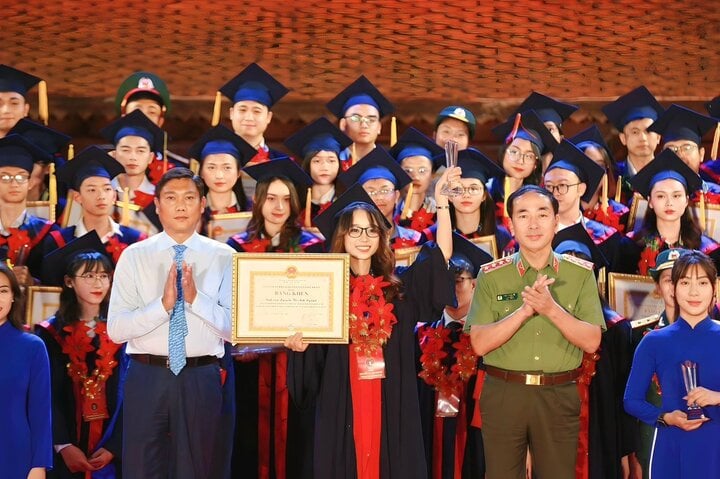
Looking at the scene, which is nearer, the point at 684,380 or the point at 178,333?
the point at 684,380

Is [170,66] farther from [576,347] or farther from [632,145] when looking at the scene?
[576,347]

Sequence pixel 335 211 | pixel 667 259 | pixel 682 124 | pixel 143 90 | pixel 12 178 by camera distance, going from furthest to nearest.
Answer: pixel 143 90 < pixel 682 124 < pixel 12 178 < pixel 335 211 < pixel 667 259

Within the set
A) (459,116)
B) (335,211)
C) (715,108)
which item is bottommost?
(335,211)

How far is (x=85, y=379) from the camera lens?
5.66m

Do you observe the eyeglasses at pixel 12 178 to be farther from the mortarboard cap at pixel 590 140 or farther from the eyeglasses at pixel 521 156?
the mortarboard cap at pixel 590 140

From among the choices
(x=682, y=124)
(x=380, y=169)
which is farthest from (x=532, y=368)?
(x=682, y=124)

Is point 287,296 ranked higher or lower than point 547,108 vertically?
lower

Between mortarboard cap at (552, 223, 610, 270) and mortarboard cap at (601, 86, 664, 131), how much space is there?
1.64 metres

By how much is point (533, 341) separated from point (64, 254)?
2621mm

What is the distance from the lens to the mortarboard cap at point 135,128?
6.90 metres

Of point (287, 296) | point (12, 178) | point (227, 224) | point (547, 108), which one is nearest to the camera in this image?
point (287, 296)

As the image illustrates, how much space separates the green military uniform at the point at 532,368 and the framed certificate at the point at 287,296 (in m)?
0.60

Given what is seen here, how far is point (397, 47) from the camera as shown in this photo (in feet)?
30.5

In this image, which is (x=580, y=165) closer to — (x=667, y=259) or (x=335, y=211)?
(x=667, y=259)
